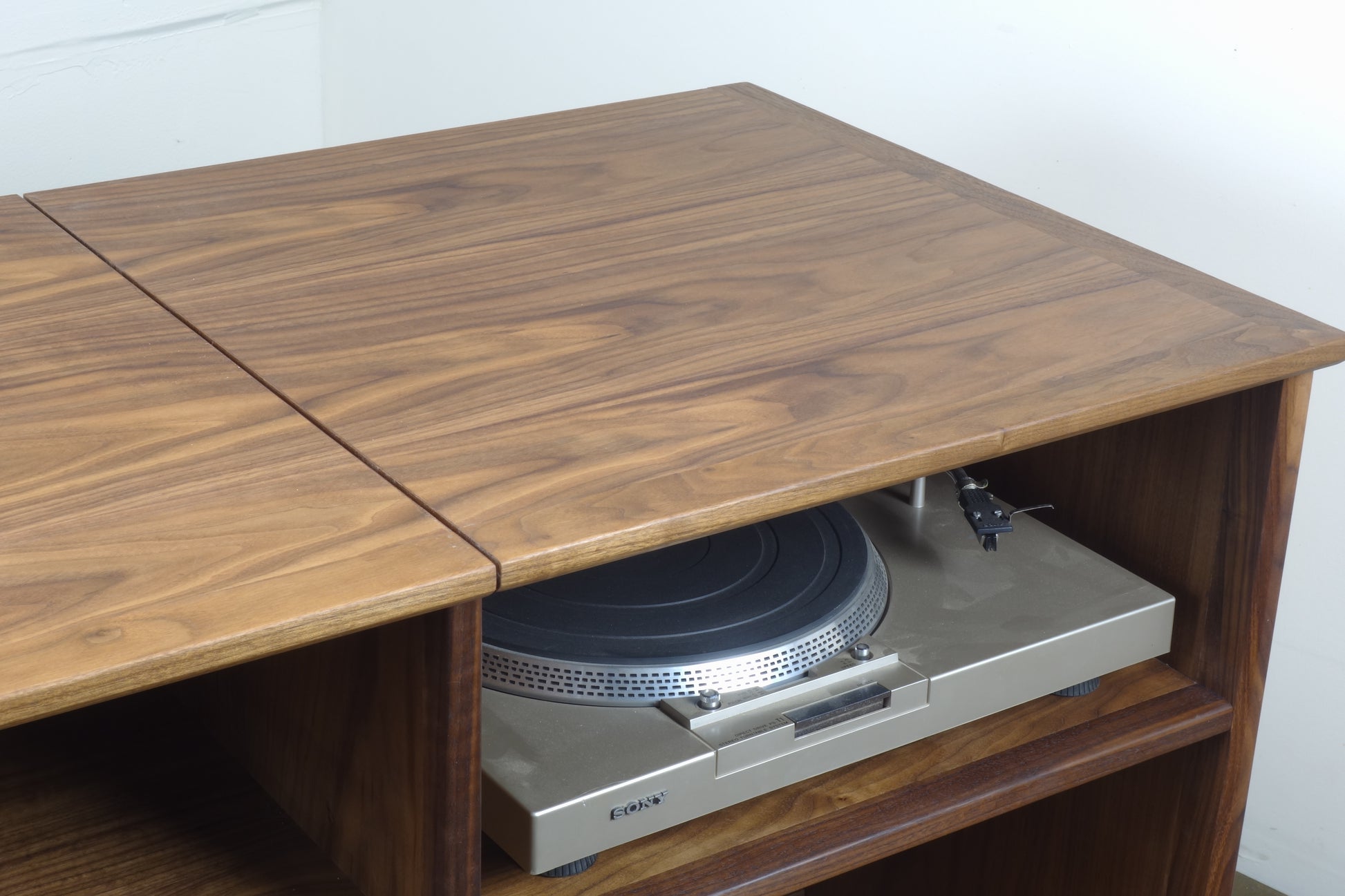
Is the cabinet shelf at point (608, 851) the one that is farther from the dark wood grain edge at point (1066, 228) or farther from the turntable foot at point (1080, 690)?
the dark wood grain edge at point (1066, 228)

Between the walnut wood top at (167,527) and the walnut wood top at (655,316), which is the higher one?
the walnut wood top at (655,316)

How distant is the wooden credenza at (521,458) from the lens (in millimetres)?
584

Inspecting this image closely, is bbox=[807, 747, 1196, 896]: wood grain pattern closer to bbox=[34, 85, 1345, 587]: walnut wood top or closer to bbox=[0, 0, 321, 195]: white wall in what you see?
bbox=[34, 85, 1345, 587]: walnut wood top

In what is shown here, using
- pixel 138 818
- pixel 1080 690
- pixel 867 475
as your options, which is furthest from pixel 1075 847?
pixel 138 818

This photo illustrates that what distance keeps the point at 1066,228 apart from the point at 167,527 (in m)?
0.61

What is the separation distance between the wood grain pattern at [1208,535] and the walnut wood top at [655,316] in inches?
2.4

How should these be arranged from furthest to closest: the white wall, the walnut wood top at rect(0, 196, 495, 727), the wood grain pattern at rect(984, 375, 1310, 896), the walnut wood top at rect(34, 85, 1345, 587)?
the white wall
the wood grain pattern at rect(984, 375, 1310, 896)
the walnut wood top at rect(34, 85, 1345, 587)
the walnut wood top at rect(0, 196, 495, 727)

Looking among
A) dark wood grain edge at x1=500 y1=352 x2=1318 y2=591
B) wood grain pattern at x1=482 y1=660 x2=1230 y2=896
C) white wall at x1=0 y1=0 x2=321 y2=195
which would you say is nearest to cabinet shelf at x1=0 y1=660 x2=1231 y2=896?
wood grain pattern at x1=482 y1=660 x2=1230 y2=896

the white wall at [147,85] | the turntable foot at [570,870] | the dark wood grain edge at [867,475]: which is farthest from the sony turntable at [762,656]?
the white wall at [147,85]

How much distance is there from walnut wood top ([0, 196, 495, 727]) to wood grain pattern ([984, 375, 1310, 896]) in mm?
478

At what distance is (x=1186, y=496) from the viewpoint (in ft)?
2.92

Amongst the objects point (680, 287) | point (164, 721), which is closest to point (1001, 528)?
point (680, 287)

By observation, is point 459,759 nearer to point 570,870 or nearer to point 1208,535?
point 570,870

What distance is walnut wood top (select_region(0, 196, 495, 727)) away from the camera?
1.66 ft
